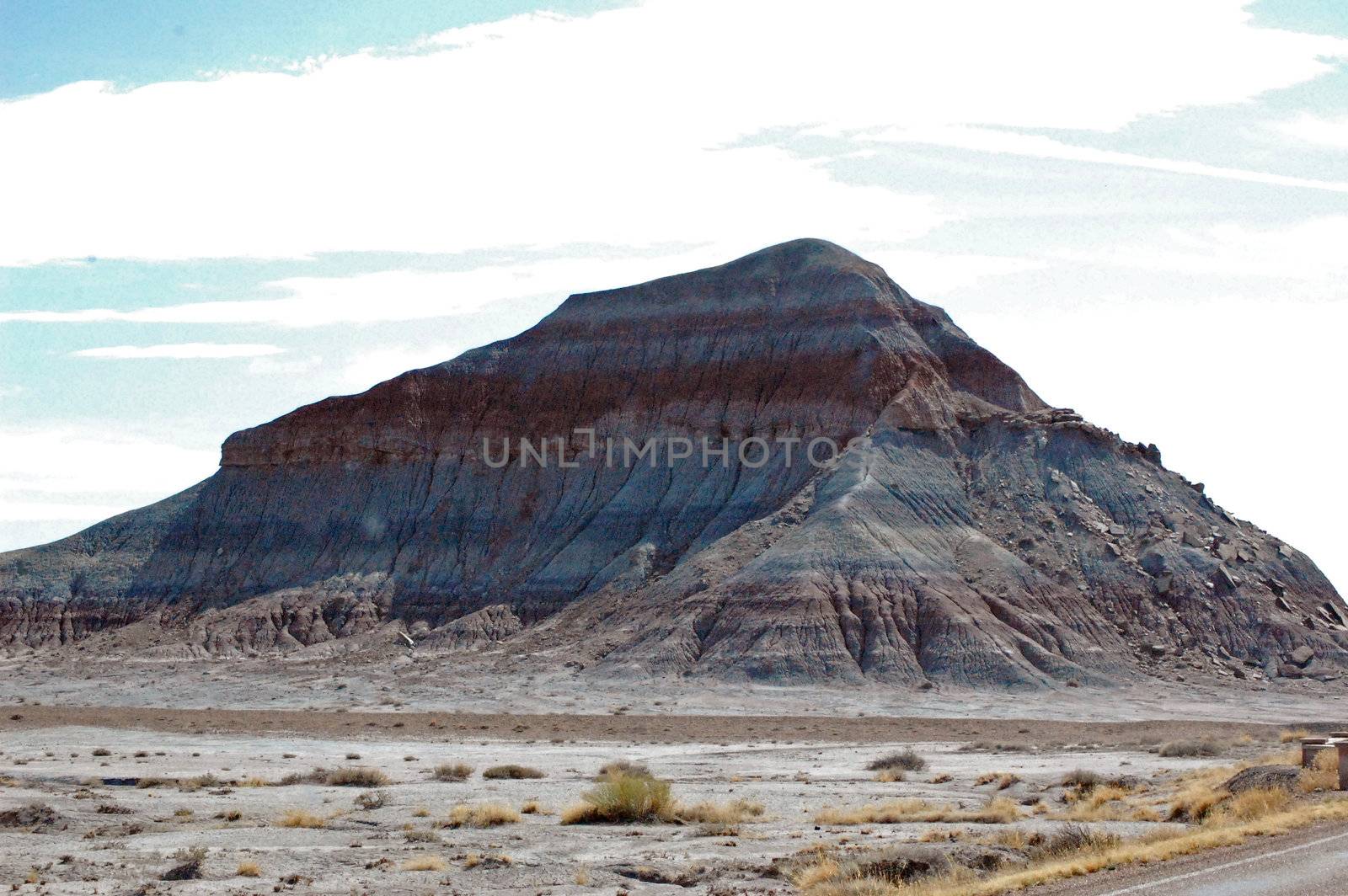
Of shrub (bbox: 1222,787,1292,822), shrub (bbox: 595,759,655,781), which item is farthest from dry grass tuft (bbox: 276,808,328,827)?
shrub (bbox: 1222,787,1292,822)

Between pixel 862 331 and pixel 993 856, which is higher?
pixel 862 331

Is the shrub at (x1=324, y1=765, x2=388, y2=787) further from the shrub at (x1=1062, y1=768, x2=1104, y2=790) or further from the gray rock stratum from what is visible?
the gray rock stratum

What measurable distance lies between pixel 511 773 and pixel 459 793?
436cm

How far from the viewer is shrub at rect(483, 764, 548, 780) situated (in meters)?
37.6

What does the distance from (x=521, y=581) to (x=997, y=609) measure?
30.3 m

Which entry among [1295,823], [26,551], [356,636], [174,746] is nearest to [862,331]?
[356,636]

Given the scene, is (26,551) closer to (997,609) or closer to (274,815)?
(997,609)

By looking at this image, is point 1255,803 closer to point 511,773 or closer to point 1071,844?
point 1071,844

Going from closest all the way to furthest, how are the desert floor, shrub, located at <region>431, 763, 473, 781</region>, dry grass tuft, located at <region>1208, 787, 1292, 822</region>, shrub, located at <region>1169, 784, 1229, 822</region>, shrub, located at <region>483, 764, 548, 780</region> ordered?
1. the desert floor
2. dry grass tuft, located at <region>1208, 787, 1292, 822</region>
3. shrub, located at <region>1169, 784, 1229, 822</region>
4. shrub, located at <region>431, 763, 473, 781</region>
5. shrub, located at <region>483, 764, 548, 780</region>

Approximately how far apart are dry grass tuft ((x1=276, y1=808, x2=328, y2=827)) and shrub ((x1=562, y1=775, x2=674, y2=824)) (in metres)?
4.35

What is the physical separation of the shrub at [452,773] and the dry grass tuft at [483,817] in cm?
818

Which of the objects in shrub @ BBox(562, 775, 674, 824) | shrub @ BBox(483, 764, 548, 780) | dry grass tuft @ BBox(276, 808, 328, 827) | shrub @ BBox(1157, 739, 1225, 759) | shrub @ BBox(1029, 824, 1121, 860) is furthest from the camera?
shrub @ BBox(1157, 739, 1225, 759)

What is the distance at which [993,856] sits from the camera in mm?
21375

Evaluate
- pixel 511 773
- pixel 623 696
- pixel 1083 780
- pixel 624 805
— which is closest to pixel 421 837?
pixel 624 805
